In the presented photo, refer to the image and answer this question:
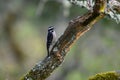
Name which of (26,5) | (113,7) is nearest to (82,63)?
(26,5)

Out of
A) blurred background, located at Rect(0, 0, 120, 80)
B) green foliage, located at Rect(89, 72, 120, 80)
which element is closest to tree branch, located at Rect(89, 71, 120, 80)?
green foliage, located at Rect(89, 72, 120, 80)

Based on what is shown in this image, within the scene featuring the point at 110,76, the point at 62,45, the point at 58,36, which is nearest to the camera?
the point at 110,76

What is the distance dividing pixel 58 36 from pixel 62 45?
355 inches

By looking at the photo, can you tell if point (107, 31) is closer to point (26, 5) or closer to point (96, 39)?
point (96, 39)

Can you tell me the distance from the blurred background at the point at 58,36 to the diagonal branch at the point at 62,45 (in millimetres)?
8588

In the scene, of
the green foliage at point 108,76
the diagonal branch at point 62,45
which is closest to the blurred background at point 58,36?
the diagonal branch at point 62,45

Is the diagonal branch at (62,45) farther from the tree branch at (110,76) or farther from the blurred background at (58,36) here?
the blurred background at (58,36)

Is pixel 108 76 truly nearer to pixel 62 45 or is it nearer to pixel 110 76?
pixel 110 76

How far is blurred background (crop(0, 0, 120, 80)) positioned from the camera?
60.7 ft

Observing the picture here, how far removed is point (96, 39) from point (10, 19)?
3205mm

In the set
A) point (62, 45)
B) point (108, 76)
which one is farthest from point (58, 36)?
point (108, 76)

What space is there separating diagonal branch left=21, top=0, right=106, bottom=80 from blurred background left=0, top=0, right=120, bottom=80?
859 cm

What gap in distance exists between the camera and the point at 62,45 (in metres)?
8.10

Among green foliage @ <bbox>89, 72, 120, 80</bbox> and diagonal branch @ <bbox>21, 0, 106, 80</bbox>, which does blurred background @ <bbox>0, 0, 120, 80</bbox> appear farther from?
green foliage @ <bbox>89, 72, 120, 80</bbox>
